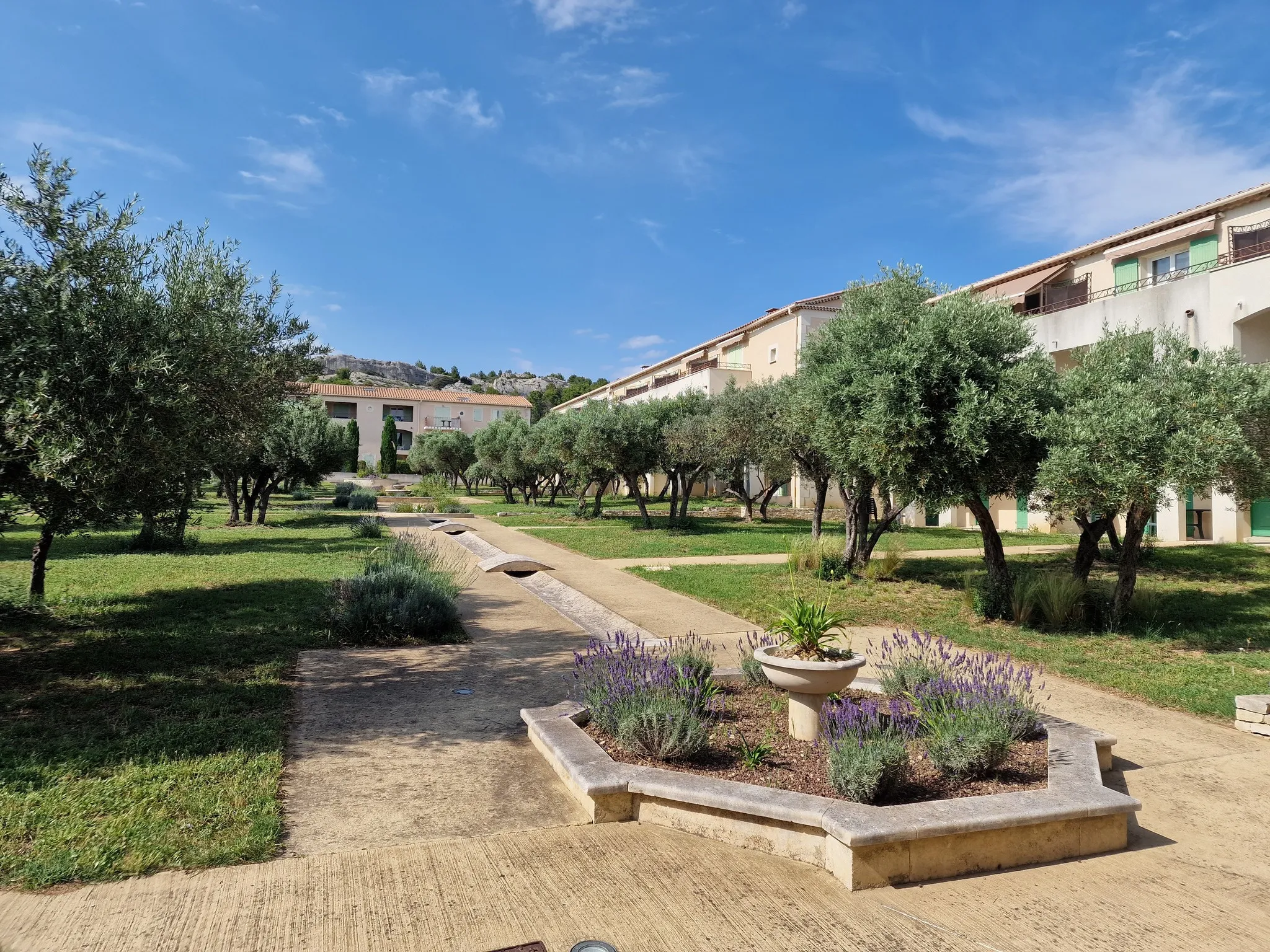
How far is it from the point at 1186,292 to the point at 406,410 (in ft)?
Result: 249

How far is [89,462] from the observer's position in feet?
17.6

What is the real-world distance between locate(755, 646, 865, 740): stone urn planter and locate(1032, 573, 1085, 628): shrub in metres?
5.99

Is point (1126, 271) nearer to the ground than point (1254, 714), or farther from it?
farther from it

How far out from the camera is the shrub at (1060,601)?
9234 mm

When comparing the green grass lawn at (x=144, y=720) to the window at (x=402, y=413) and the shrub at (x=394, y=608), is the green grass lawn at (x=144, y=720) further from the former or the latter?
the window at (x=402, y=413)

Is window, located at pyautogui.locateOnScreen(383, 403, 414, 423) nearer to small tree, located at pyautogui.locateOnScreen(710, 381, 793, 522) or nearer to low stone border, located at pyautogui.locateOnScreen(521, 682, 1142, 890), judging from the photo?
small tree, located at pyautogui.locateOnScreen(710, 381, 793, 522)

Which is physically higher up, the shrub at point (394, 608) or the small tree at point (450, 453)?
the small tree at point (450, 453)

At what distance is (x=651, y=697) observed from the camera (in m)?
4.67

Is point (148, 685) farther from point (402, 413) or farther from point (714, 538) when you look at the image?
point (402, 413)

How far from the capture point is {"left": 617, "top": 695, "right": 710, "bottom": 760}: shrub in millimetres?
4285

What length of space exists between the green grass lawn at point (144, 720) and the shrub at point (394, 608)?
1.31 ft

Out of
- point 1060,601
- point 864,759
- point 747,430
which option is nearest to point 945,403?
point 1060,601

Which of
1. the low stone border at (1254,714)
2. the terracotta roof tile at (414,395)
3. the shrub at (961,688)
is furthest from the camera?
the terracotta roof tile at (414,395)

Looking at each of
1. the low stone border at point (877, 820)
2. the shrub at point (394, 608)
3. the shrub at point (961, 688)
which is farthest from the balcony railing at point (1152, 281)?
the shrub at point (394, 608)
